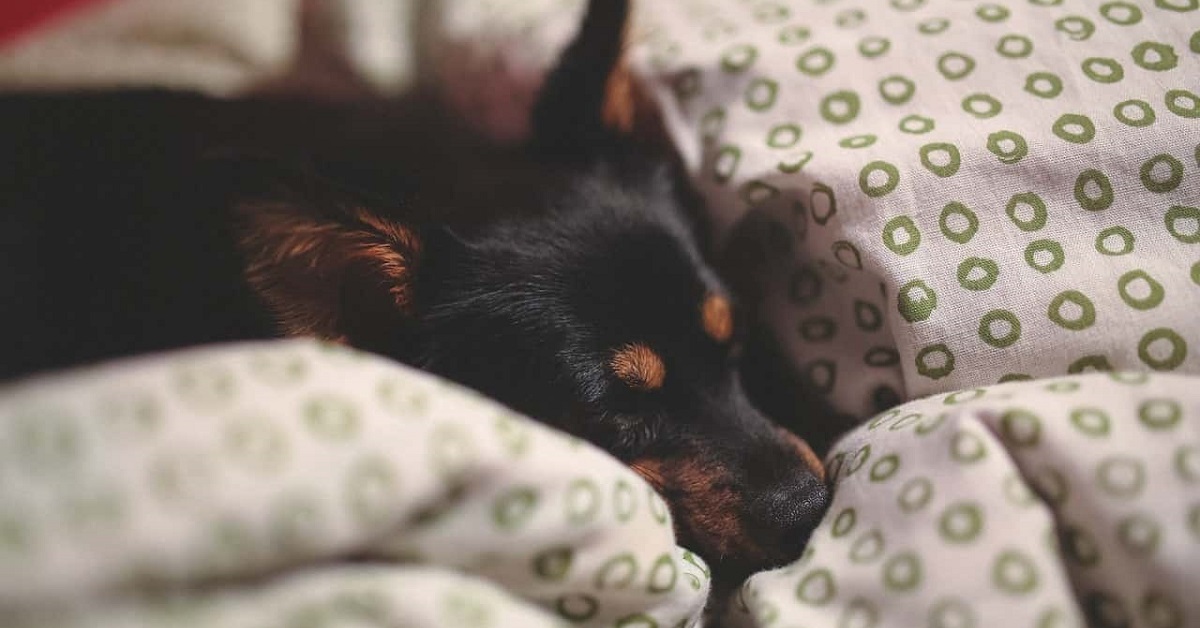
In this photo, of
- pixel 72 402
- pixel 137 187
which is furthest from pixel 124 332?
pixel 72 402

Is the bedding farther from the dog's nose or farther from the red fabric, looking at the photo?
the red fabric

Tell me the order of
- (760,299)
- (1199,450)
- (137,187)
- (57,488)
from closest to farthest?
(57,488) → (1199,450) → (137,187) → (760,299)

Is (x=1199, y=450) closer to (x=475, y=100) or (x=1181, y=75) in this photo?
(x=1181, y=75)

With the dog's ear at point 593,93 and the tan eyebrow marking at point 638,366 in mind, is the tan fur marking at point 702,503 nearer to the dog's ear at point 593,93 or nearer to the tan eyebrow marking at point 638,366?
the tan eyebrow marking at point 638,366

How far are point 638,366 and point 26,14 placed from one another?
1609 mm

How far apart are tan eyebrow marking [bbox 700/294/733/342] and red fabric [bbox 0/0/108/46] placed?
1.45 m

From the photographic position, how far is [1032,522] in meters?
0.69

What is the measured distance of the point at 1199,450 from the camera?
2.24ft

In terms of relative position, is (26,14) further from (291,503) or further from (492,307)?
(291,503)

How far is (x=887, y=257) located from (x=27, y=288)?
0.98m

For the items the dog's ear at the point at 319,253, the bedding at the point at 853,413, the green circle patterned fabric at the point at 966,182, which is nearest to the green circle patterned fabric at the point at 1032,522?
the bedding at the point at 853,413

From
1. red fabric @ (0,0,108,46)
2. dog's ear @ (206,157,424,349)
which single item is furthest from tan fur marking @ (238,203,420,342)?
red fabric @ (0,0,108,46)

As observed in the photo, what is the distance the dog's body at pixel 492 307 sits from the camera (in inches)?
37.9

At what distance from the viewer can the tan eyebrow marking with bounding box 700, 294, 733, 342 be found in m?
1.13
